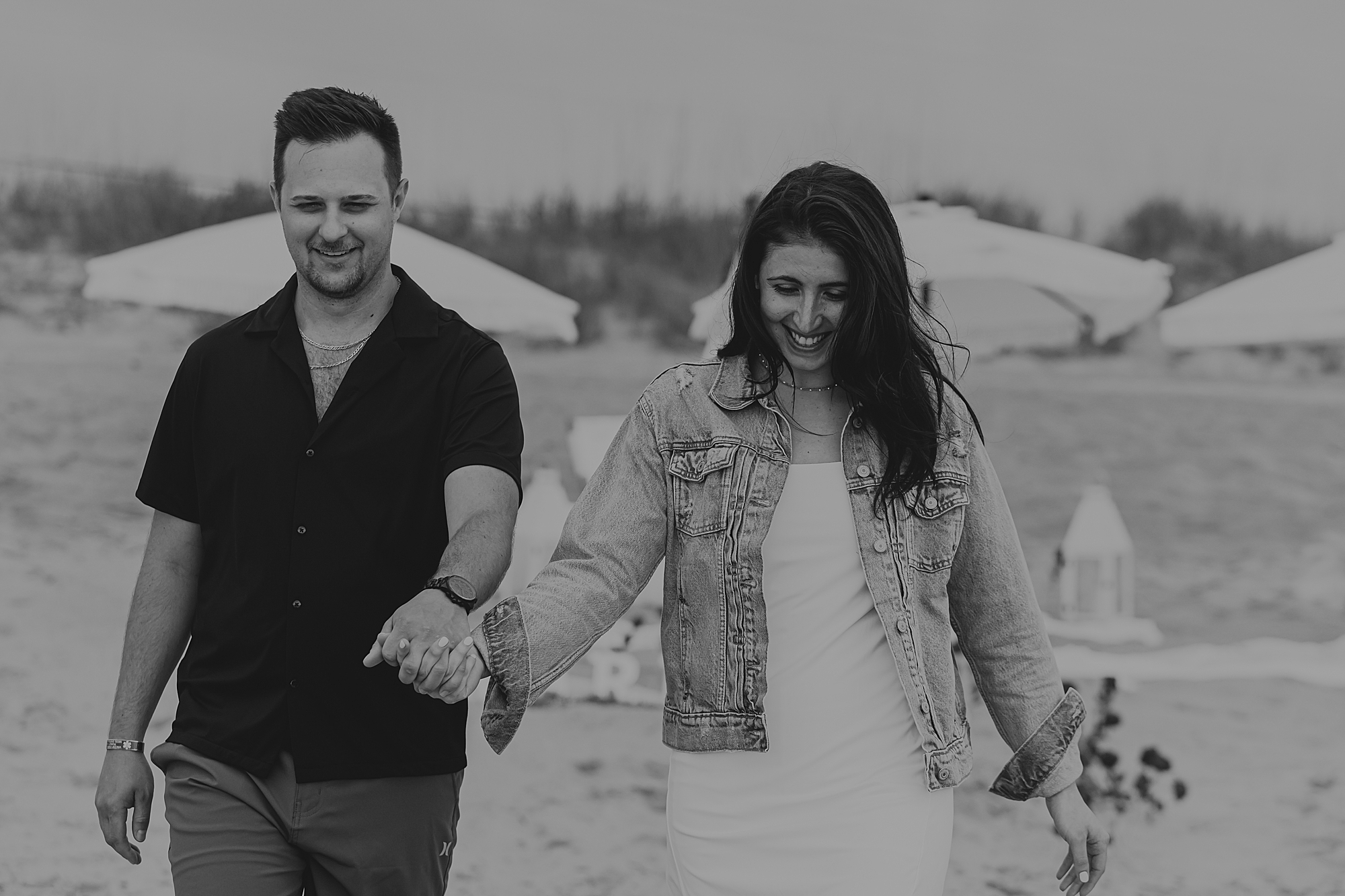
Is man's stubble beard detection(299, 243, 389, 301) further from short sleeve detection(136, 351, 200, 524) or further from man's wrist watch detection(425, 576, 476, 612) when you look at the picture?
man's wrist watch detection(425, 576, 476, 612)

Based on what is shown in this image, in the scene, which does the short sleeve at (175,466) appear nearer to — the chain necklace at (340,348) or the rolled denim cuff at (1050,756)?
the chain necklace at (340,348)

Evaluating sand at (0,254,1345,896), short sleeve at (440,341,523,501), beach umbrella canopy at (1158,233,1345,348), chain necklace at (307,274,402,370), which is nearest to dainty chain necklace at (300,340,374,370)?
chain necklace at (307,274,402,370)

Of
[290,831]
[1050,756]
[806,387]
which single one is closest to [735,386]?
[806,387]

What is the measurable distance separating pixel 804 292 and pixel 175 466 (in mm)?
1097

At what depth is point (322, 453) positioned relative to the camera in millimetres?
2240

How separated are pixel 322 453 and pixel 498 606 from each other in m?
0.44

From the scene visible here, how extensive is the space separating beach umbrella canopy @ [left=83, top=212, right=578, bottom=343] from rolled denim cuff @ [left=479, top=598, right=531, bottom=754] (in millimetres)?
3724

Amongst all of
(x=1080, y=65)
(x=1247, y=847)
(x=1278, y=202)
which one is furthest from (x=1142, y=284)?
(x=1278, y=202)

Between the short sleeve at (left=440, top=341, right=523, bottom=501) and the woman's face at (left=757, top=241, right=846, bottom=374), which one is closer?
the woman's face at (left=757, top=241, right=846, bottom=374)

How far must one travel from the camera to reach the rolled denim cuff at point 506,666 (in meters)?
1.98

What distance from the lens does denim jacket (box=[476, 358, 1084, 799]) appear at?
2059 millimetres

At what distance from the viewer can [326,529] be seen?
2.23 meters

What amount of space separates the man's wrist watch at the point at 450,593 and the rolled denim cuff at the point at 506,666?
0.05 m

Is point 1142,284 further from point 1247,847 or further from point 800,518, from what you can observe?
point 800,518
